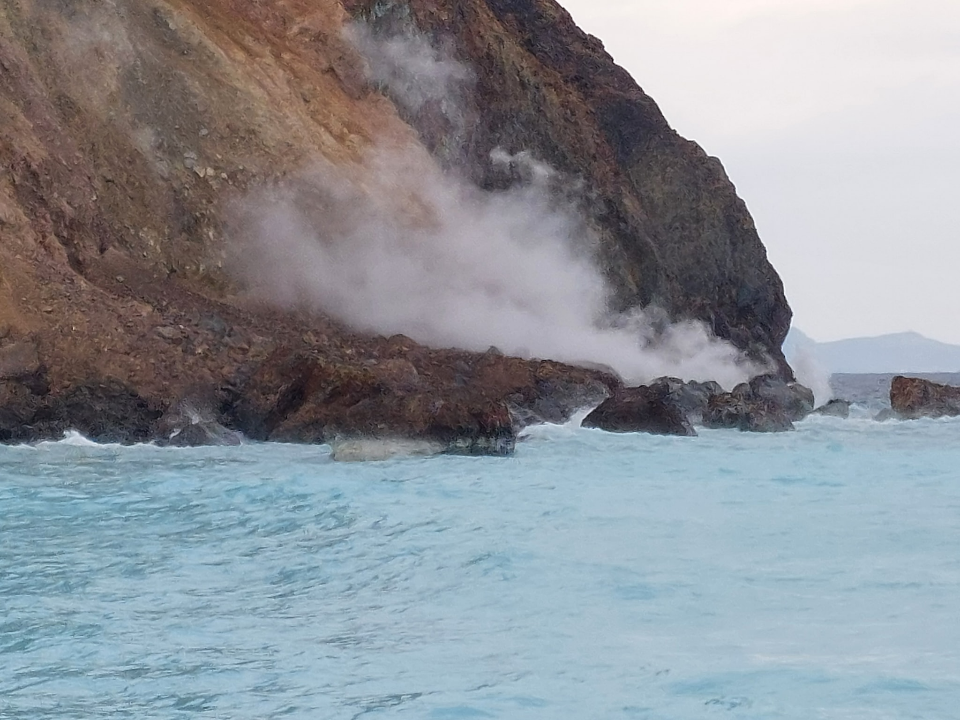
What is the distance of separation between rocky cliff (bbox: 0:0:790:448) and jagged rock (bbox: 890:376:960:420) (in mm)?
7072

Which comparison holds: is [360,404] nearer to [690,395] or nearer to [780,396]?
[690,395]

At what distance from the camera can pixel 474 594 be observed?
385 inches

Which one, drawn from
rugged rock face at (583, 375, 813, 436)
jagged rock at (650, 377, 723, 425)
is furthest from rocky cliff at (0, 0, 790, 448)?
rugged rock face at (583, 375, 813, 436)

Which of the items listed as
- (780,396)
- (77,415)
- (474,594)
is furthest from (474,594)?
(780,396)

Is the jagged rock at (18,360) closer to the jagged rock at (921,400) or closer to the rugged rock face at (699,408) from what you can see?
the rugged rock face at (699,408)

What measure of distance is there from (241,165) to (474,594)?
78.4 feet

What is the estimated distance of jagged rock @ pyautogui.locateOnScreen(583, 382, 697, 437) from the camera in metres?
25.3

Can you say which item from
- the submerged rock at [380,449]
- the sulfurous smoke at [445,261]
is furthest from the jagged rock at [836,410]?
the submerged rock at [380,449]

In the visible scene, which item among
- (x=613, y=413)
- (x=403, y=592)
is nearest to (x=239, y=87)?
(x=613, y=413)

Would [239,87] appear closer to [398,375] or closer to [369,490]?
[398,375]

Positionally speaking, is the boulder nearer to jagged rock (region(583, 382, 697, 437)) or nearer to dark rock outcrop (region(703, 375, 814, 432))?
dark rock outcrop (region(703, 375, 814, 432))

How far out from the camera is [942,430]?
2836cm

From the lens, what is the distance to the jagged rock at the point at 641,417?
25.3 m

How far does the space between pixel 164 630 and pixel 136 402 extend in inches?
629
